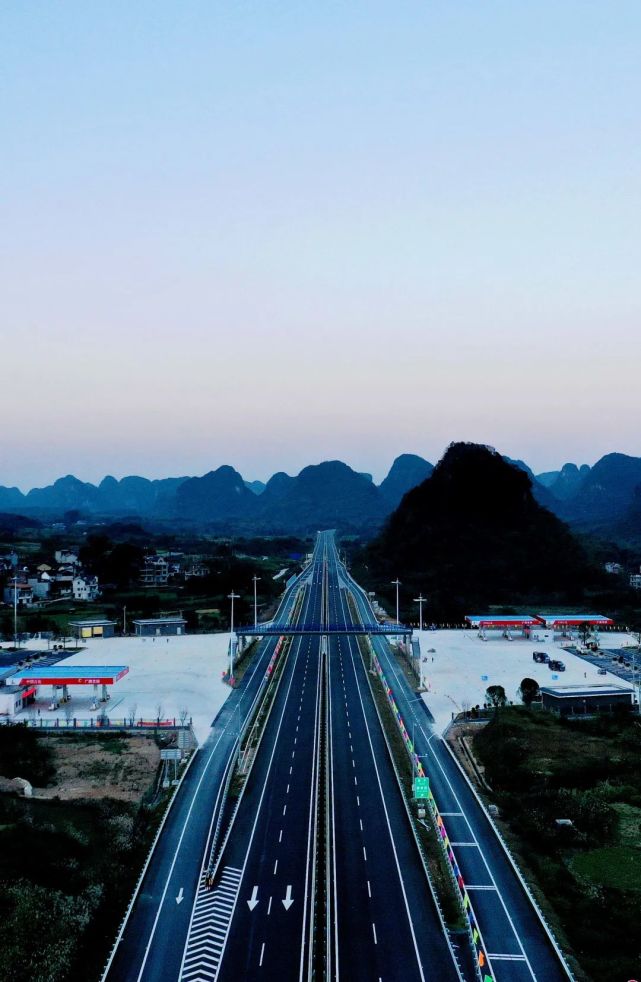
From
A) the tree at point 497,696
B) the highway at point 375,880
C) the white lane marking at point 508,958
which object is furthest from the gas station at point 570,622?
the white lane marking at point 508,958

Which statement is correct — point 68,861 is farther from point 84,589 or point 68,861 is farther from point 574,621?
point 84,589

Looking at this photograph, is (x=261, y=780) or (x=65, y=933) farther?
(x=261, y=780)

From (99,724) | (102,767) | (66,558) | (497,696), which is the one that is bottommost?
(102,767)

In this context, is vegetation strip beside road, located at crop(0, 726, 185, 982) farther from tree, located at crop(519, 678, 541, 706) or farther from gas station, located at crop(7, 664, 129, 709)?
tree, located at crop(519, 678, 541, 706)

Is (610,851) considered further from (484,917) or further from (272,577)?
(272,577)

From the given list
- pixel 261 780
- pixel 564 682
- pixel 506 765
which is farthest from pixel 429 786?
pixel 564 682

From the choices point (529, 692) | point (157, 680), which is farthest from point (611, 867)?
point (157, 680)

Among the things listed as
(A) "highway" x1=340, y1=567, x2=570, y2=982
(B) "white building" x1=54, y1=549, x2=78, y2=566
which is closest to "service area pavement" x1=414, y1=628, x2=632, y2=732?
(A) "highway" x1=340, y1=567, x2=570, y2=982
